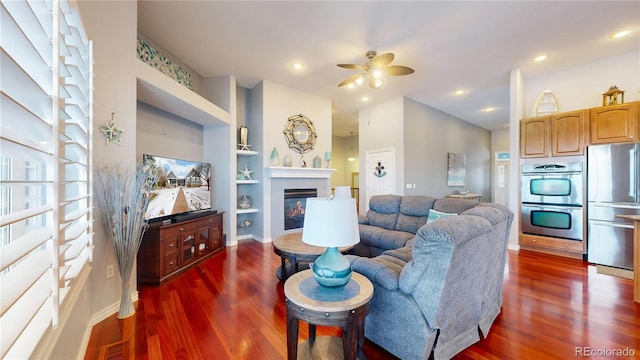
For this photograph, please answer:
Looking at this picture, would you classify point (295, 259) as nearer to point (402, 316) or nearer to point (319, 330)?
point (319, 330)

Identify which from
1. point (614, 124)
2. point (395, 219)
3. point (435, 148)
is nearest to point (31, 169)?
point (395, 219)

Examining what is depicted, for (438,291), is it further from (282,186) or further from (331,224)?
(282,186)

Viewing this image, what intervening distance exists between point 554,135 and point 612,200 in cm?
118

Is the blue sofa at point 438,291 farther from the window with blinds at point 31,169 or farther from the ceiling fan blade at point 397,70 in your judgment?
the ceiling fan blade at point 397,70

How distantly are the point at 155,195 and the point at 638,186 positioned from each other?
6.23 m

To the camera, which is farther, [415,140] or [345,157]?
[345,157]

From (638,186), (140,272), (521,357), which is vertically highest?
(638,186)

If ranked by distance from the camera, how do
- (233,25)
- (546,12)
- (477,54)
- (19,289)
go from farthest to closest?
1. (477,54)
2. (233,25)
3. (546,12)
4. (19,289)

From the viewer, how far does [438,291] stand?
1.47m

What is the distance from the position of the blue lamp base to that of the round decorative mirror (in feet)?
12.8

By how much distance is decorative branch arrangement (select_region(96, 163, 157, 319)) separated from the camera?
6.93 feet

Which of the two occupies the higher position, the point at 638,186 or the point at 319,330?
the point at 638,186

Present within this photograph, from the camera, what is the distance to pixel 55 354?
3.75 ft

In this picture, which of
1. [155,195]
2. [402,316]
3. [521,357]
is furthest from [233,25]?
[521,357]
